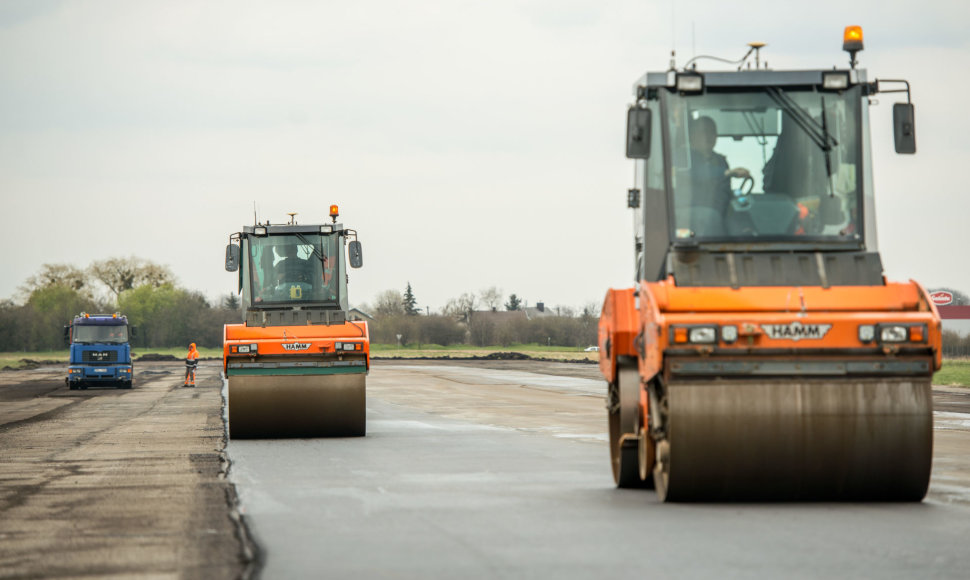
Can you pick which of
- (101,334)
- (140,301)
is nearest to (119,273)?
(140,301)

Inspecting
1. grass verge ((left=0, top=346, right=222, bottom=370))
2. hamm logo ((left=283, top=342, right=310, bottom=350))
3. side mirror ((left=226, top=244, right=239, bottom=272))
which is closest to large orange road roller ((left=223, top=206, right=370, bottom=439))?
hamm logo ((left=283, top=342, right=310, bottom=350))

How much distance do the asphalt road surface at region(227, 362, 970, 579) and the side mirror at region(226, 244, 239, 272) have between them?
4761 millimetres

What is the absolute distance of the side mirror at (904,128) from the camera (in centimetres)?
940

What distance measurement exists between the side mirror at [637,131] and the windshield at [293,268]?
34.7 ft

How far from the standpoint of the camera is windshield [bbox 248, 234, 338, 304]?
762 inches

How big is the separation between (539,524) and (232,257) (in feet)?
39.0

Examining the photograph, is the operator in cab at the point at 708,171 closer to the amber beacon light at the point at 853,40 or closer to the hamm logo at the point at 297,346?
the amber beacon light at the point at 853,40

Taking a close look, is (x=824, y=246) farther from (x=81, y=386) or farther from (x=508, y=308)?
(x=508, y=308)

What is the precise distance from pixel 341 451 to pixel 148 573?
27.5 feet

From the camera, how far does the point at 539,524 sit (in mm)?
8523

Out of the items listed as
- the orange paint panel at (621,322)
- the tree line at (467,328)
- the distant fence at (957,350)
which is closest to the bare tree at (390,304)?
the tree line at (467,328)

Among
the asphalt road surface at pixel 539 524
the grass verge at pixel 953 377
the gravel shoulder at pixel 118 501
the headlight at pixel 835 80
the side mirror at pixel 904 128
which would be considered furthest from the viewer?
the grass verge at pixel 953 377

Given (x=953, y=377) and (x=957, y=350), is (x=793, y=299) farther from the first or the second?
(x=957, y=350)

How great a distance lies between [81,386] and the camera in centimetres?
4238
